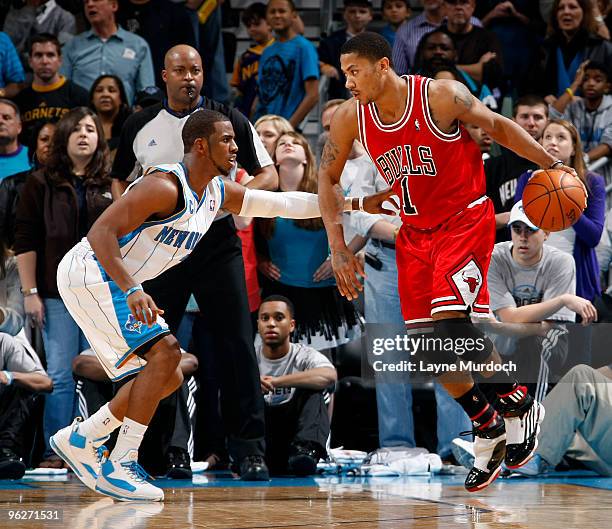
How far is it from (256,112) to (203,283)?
3.62 meters

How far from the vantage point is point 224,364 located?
5746 millimetres

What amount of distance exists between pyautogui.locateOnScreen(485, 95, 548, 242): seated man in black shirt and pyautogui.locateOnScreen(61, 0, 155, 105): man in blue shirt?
10.6 feet

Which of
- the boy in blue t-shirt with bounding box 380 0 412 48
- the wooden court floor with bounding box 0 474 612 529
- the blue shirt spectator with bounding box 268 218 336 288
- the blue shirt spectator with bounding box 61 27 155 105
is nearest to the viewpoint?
the wooden court floor with bounding box 0 474 612 529

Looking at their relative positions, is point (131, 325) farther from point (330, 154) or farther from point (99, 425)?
point (330, 154)

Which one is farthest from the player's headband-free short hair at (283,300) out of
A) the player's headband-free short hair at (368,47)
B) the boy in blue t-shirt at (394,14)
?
the boy in blue t-shirt at (394,14)

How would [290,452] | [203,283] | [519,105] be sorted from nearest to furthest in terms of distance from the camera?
[203,283], [290,452], [519,105]

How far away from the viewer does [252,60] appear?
919cm

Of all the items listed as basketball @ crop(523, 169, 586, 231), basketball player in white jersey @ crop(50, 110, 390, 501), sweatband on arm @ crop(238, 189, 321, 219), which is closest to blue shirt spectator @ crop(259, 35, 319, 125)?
sweatband on arm @ crop(238, 189, 321, 219)

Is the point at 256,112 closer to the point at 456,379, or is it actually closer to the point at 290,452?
the point at 290,452

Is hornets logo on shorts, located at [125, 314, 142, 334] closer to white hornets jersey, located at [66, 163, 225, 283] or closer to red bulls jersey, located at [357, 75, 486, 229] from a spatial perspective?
white hornets jersey, located at [66, 163, 225, 283]

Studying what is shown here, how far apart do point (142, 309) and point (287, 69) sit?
469 centimetres

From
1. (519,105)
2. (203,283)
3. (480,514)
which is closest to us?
(480,514)

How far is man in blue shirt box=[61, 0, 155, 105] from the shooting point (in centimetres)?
852

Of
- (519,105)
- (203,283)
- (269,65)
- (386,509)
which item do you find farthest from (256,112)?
(386,509)
